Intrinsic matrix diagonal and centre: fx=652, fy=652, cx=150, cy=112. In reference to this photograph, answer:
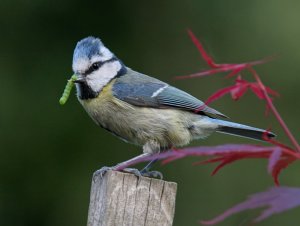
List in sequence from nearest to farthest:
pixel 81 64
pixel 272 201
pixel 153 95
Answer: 1. pixel 272 201
2. pixel 81 64
3. pixel 153 95

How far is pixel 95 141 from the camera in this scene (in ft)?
13.4

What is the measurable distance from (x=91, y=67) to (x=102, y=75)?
0.08 metres

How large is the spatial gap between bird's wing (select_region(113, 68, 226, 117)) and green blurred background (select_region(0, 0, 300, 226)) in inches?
49.9

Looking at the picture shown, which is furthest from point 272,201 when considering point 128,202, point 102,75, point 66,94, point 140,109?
point 102,75

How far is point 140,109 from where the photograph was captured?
243cm

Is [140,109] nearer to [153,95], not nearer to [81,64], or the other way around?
[153,95]

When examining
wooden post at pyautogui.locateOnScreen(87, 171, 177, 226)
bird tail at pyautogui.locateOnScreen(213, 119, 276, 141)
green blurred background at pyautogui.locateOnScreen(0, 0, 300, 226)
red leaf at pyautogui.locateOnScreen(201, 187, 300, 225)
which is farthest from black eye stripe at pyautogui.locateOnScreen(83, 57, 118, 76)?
red leaf at pyautogui.locateOnScreen(201, 187, 300, 225)

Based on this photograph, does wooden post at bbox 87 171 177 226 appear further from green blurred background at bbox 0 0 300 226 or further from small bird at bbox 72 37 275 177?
green blurred background at bbox 0 0 300 226

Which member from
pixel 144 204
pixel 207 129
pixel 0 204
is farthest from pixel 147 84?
pixel 0 204

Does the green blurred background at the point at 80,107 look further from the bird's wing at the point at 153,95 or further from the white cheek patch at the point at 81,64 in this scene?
the white cheek patch at the point at 81,64

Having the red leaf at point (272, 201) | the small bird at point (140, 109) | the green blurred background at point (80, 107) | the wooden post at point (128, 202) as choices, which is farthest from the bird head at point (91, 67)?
the red leaf at point (272, 201)

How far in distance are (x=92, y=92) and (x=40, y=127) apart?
1498 mm

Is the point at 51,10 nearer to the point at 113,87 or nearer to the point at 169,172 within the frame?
the point at 169,172

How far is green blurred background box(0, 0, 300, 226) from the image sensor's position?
12.5 feet
